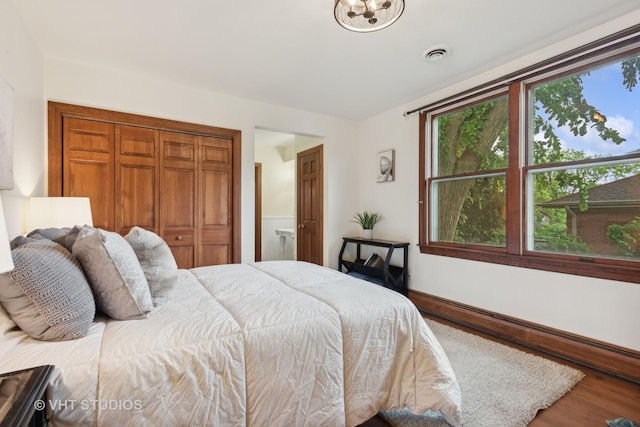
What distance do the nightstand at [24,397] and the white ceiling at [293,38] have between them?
210cm

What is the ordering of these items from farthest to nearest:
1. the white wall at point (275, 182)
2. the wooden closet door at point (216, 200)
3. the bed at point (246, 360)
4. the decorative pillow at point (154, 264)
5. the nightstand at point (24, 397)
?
the white wall at point (275, 182) < the wooden closet door at point (216, 200) < the decorative pillow at point (154, 264) < the bed at point (246, 360) < the nightstand at point (24, 397)

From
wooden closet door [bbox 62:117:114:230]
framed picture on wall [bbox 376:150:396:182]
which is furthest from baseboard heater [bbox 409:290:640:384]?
wooden closet door [bbox 62:117:114:230]

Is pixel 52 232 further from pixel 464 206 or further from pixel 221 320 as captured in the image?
pixel 464 206

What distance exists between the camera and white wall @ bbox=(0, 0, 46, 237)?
1.82 metres

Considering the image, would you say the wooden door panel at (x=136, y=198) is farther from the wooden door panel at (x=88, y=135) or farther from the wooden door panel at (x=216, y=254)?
the wooden door panel at (x=216, y=254)

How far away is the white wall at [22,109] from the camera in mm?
1824

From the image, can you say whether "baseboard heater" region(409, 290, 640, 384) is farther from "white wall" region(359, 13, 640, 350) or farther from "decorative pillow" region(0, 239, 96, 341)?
"decorative pillow" region(0, 239, 96, 341)

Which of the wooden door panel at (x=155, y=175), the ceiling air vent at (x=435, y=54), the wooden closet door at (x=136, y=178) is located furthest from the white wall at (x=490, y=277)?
the wooden closet door at (x=136, y=178)

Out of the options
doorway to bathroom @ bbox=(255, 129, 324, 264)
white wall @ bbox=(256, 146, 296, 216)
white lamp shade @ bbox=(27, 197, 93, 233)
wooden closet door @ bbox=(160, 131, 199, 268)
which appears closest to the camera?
white lamp shade @ bbox=(27, 197, 93, 233)

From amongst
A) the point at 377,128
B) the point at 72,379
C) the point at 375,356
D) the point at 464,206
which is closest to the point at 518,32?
the point at 464,206

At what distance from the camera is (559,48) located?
7.72 feet

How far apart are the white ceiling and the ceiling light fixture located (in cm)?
11

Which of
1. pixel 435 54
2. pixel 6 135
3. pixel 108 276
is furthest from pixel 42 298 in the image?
pixel 435 54

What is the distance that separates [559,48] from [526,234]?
1501 millimetres
